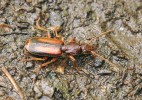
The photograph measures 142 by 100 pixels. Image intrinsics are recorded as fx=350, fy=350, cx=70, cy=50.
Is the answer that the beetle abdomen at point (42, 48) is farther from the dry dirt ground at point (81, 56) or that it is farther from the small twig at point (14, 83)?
the small twig at point (14, 83)

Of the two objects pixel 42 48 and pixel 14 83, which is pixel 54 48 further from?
pixel 14 83

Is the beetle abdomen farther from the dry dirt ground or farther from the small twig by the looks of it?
the small twig

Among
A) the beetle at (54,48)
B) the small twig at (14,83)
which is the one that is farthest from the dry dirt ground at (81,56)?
the beetle at (54,48)

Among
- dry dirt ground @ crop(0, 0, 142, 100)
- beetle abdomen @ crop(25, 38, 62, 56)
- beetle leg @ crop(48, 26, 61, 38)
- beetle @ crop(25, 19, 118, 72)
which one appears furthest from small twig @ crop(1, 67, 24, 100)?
beetle leg @ crop(48, 26, 61, 38)

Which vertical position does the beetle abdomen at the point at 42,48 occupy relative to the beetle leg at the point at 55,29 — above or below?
below

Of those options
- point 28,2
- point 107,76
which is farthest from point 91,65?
point 28,2

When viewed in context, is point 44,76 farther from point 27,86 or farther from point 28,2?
point 28,2

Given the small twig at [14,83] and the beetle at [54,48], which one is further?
the beetle at [54,48]
